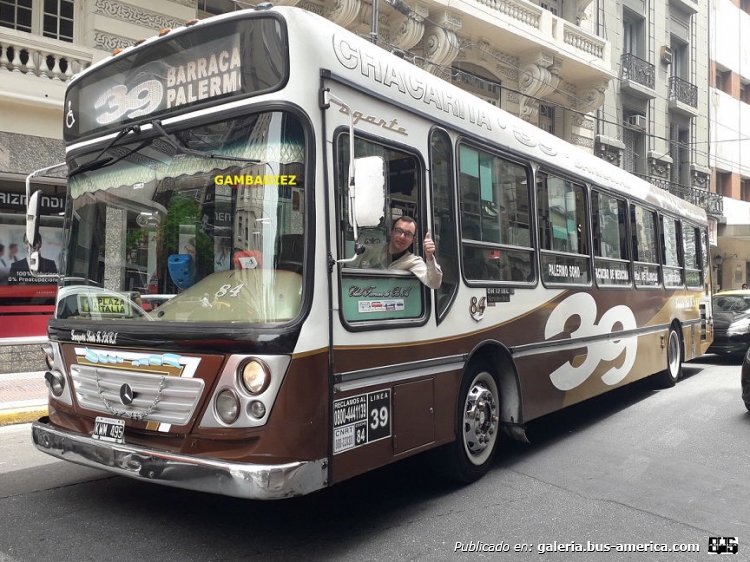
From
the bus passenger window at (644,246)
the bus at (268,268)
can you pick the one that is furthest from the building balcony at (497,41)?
the bus at (268,268)

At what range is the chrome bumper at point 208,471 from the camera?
137 inches

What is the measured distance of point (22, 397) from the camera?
878 cm

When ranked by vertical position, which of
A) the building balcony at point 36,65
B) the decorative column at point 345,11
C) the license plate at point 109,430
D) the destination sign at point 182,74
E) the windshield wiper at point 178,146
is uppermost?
the decorative column at point 345,11

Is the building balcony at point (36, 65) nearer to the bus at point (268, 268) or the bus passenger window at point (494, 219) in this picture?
the bus at point (268, 268)

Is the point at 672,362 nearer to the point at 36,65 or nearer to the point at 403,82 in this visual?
the point at 403,82

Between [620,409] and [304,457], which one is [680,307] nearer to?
[620,409]

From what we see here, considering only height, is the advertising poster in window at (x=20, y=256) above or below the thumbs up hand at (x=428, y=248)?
above

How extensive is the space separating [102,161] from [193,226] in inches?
39.1

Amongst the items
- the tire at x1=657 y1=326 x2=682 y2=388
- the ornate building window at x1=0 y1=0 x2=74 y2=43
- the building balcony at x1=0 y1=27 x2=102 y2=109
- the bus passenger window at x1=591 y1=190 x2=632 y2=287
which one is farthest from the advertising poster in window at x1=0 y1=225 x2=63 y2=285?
the tire at x1=657 y1=326 x2=682 y2=388

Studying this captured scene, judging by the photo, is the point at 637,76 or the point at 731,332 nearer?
the point at 731,332

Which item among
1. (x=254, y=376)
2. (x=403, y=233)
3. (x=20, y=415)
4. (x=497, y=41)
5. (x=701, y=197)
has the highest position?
(x=497, y=41)

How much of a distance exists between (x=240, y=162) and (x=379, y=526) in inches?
98.1

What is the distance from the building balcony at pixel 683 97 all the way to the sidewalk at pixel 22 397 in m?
24.1

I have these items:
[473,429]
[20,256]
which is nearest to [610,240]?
[473,429]
